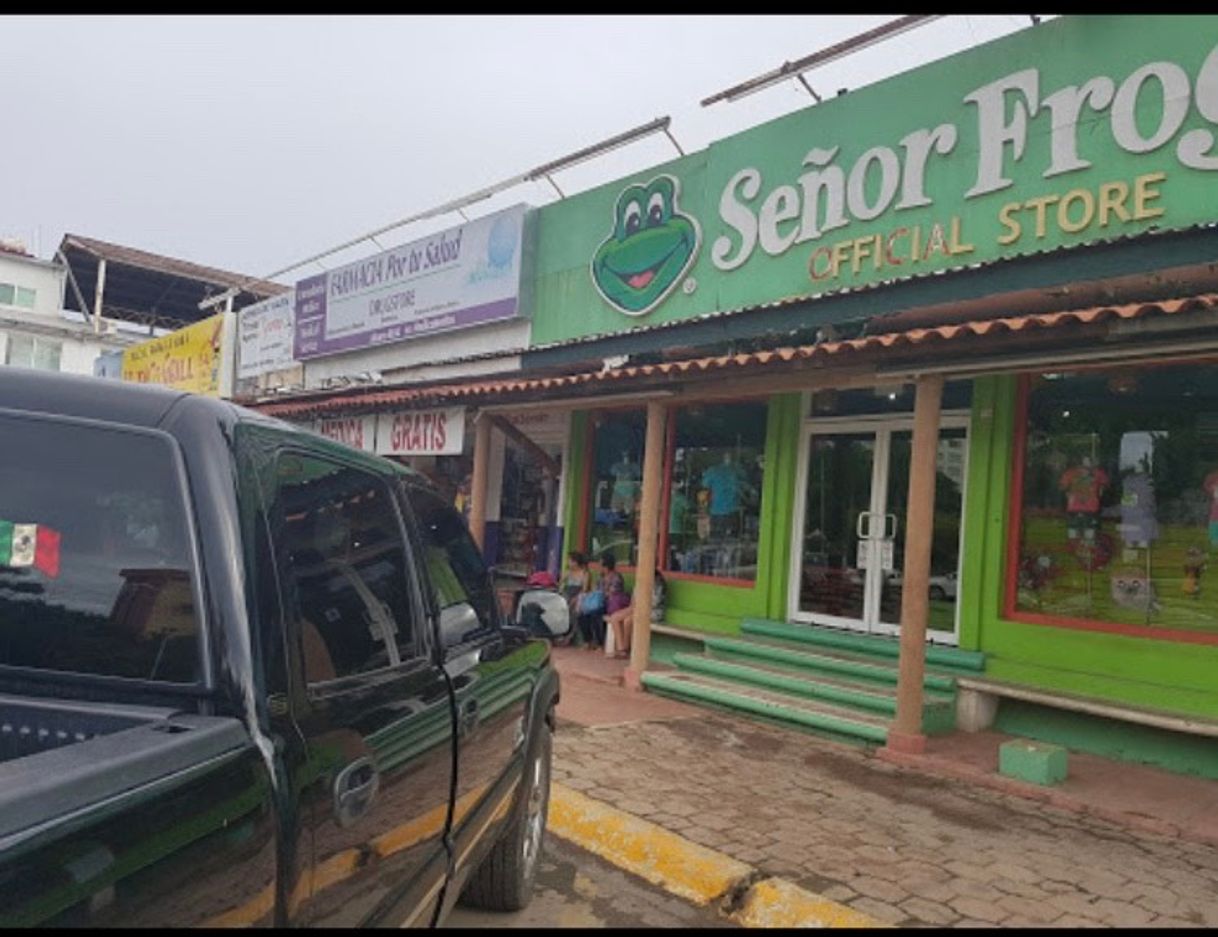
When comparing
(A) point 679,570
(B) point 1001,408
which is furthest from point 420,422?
(B) point 1001,408

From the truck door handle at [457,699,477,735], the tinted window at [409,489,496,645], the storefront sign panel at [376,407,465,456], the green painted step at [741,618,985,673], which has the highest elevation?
the storefront sign panel at [376,407,465,456]

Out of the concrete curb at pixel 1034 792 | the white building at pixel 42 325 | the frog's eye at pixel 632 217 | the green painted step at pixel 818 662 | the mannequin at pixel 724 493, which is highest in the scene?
the white building at pixel 42 325

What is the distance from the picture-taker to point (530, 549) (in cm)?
1216

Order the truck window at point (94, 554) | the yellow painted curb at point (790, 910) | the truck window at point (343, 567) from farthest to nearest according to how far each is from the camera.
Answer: the yellow painted curb at point (790, 910) < the truck window at point (343, 567) < the truck window at point (94, 554)

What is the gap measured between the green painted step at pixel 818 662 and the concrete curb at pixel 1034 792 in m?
0.60

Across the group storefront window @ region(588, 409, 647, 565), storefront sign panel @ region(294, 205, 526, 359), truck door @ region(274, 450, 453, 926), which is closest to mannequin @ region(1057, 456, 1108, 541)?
storefront window @ region(588, 409, 647, 565)

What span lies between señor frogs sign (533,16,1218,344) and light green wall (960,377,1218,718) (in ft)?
4.48

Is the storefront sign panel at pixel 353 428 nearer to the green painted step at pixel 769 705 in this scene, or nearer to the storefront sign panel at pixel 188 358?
the green painted step at pixel 769 705

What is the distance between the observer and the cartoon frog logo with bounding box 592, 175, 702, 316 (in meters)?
9.41

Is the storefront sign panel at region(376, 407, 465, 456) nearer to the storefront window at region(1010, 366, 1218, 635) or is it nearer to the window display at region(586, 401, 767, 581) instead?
the window display at region(586, 401, 767, 581)

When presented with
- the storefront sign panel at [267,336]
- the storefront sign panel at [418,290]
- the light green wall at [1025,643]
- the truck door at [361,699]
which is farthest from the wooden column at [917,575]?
the storefront sign panel at [267,336]

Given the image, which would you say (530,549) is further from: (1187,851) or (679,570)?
(1187,851)

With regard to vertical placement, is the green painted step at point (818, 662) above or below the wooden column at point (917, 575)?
below

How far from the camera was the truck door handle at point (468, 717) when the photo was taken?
9.00ft
